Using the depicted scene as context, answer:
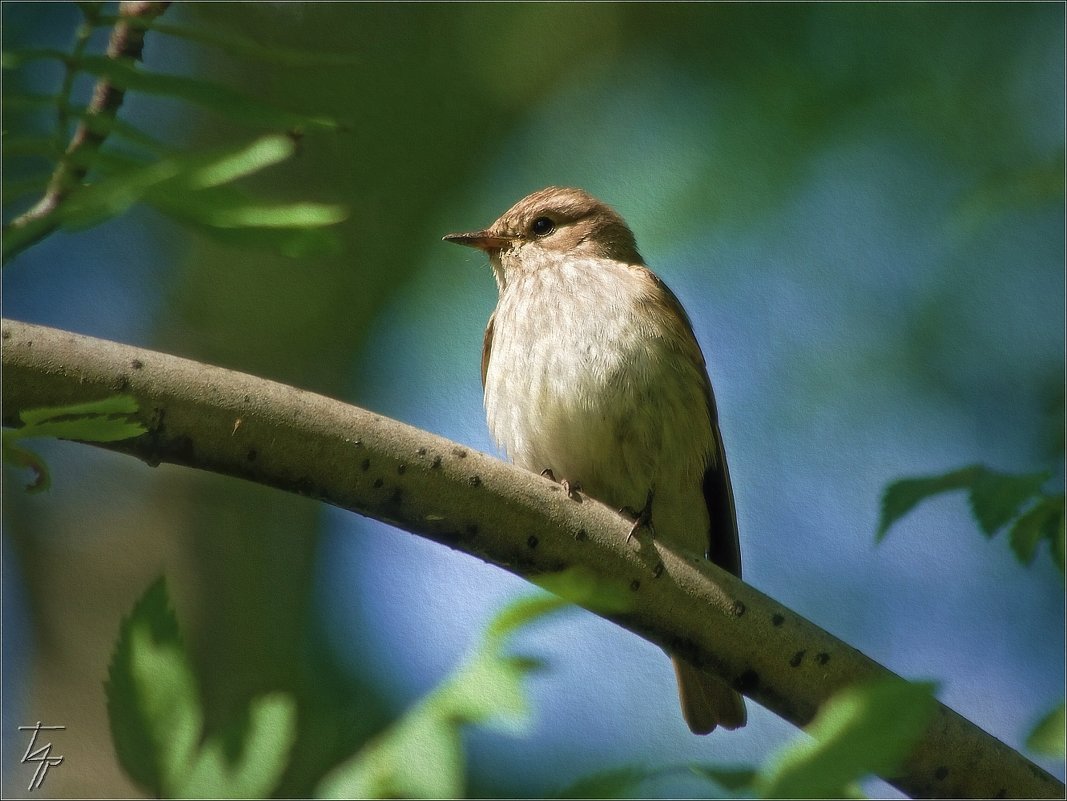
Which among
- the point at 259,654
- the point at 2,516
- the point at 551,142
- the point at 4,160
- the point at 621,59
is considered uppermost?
the point at 621,59

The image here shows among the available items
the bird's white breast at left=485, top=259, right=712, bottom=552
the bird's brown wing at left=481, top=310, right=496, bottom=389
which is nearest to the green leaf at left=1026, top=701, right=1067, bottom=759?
the bird's white breast at left=485, top=259, right=712, bottom=552

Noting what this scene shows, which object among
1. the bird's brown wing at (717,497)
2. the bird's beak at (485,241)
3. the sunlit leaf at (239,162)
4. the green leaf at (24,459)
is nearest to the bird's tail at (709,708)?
the bird's brown wing at (717,497)

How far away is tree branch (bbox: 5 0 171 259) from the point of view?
6.22ft

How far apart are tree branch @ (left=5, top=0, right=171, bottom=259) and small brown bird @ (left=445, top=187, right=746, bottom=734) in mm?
2789

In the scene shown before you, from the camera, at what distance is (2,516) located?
7.93 m

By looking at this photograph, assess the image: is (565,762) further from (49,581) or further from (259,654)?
(49,581)

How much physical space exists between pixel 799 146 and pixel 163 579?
701cm

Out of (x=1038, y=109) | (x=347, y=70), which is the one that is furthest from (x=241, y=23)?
(x=1038, y=109)

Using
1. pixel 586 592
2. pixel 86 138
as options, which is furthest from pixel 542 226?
pixel 586 592

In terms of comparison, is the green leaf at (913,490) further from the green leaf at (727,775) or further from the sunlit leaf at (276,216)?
the sunlit leaf at (276,216)

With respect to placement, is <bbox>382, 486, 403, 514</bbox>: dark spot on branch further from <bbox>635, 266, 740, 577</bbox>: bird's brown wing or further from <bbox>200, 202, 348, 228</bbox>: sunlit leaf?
<bbox>635, 266, 740, 577</bbox>: bird's brown wing

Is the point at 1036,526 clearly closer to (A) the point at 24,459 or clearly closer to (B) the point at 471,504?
(B) the point at 471,504

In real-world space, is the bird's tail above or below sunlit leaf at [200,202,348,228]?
below

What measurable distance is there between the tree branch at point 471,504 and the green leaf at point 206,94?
110 cm
